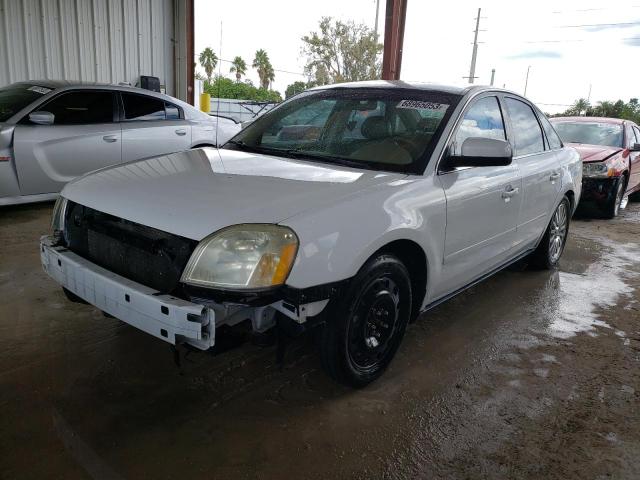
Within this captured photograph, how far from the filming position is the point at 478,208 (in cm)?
299

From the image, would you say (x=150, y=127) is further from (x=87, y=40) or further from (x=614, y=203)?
(x=614, y=203)

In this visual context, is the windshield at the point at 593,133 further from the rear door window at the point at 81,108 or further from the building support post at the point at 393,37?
the rear door window at the point at 81,108

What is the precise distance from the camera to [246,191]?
227 cm

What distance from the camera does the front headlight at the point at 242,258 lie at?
1.97 metres

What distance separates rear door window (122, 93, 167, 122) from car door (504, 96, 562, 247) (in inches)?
171

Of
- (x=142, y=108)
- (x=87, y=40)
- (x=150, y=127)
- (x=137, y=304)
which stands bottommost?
(x=137, y=304)

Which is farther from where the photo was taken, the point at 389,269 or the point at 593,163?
the point at 593,163

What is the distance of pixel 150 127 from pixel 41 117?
4.20 feet

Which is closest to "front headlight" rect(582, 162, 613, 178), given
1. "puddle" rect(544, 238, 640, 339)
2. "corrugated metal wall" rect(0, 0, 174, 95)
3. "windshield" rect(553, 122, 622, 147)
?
"windshield" rect(553, 122, 622, 147)

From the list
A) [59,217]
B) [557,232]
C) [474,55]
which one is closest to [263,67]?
[474,55]

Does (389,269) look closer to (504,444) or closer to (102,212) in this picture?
(504,444)

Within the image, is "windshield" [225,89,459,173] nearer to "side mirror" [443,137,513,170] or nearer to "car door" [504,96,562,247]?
"side mirror" [443,137,513,170]

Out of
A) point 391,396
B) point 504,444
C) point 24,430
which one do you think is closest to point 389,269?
point 391,396

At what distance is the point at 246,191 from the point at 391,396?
121cm
